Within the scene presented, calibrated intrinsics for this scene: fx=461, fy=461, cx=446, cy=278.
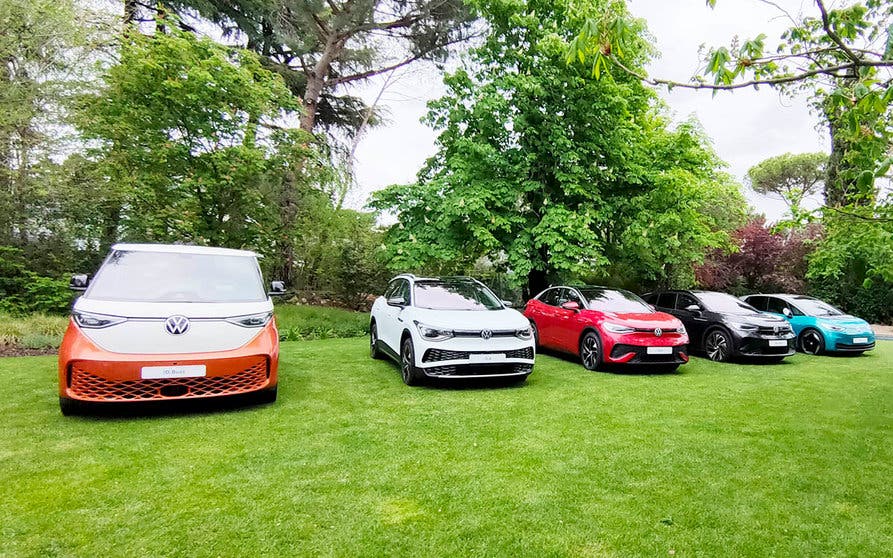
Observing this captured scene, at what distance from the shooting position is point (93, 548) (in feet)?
7.69

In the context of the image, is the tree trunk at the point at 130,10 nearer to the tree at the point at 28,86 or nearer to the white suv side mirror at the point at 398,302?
the tree at the point at 28,86

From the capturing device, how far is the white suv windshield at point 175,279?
461 cm

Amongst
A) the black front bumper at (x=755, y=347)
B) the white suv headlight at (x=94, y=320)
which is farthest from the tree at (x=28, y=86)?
the black front bumper at (x=755, y=347)

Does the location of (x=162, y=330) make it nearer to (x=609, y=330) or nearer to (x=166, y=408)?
(x=166, y=408)

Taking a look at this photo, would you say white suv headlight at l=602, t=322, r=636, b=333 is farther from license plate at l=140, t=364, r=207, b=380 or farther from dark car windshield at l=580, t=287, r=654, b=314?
license plate at l=140, t=364, r=207, b=380

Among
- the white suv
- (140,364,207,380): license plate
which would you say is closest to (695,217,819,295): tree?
the white suv

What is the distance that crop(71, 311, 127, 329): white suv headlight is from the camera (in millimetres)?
4172

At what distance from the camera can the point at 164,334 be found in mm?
4262

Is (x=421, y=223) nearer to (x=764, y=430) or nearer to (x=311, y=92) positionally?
(x=311, y=92)

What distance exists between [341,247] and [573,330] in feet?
29.0

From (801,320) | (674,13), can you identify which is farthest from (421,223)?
(801,320)

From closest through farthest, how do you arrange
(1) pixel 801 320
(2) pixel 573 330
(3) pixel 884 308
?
(2) pixel 573 330 < (1) pixel 801 320 < (3) pixel 884 308

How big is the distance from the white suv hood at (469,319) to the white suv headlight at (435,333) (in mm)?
41

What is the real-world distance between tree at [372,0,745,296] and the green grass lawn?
5.34 m
